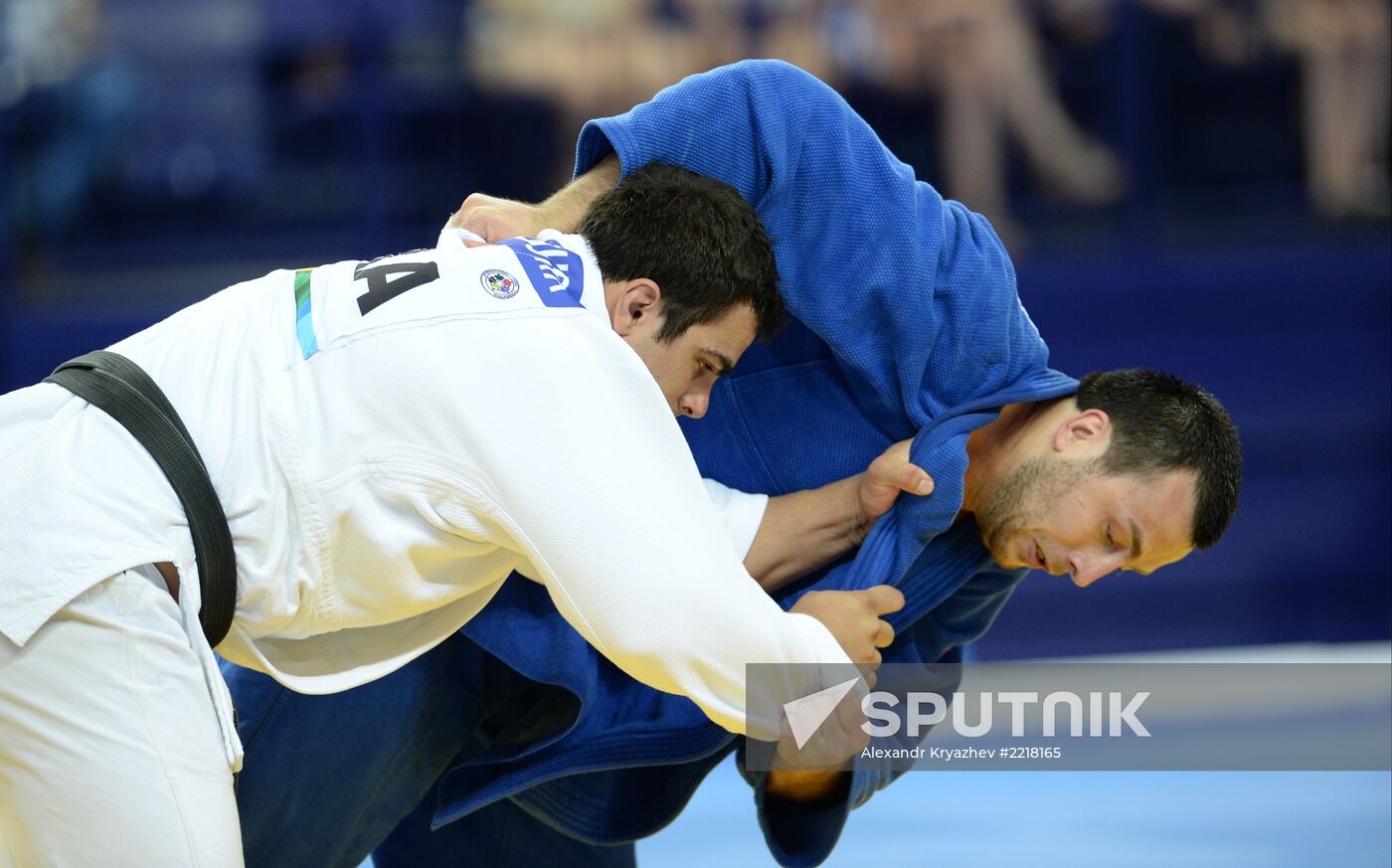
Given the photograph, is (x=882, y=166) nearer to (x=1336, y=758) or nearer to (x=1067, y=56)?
(x=1336, y=758)

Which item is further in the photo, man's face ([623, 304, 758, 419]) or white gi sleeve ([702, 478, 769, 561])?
white gi sleeve ([702, 478, 769, 561])

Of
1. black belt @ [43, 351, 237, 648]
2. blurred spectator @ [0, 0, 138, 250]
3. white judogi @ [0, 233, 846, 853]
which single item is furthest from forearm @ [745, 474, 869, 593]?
blurred spectator @ [0, 0, 138, 250]

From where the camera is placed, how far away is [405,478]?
191cm

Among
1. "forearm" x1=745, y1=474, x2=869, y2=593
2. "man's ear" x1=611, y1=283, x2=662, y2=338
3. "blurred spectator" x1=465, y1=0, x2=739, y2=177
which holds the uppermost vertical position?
"man's ear" x1=611, y1=283, x2=662, y2=338

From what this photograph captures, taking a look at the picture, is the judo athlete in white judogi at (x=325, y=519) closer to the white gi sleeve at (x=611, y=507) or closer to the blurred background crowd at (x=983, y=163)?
the white gi sleeve at (x=611, y=507)

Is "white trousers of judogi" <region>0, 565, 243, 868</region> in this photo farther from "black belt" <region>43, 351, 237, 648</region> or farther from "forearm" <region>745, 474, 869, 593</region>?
"forearm" <region>745, 474, 869, 593</region>

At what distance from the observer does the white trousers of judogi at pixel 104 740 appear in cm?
182

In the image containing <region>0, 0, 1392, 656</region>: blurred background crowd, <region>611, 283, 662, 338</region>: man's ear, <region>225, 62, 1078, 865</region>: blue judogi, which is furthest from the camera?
<region>0, 0, 1392, 656</region>: blurred background crowd

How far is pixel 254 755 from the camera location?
2502 millimetres

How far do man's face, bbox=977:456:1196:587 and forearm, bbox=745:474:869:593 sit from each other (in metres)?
0.24

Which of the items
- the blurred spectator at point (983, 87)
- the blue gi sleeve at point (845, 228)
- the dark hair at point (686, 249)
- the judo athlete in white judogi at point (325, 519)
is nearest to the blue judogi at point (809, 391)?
the blue gi sleeve at point (845, 228)

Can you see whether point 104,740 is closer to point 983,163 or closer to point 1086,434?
point 1086,434

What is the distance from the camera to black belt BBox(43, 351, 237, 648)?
190 centimetres

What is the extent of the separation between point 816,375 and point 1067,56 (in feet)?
10.6
